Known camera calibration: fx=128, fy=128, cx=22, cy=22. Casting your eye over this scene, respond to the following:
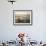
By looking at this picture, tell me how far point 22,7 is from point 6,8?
640 millimetres

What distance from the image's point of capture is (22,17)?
5.12m

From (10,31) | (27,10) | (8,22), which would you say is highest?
(27,10)

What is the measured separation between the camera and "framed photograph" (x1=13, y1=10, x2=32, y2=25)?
5094 millimetres

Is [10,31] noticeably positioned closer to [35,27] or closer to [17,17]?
[17,17]

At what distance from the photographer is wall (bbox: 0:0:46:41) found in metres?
5.08

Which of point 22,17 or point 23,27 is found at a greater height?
point 22,17

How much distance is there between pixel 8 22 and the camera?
510 centimetres

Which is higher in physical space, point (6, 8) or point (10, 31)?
point (6, 8)

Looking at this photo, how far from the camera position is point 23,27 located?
5.11 m

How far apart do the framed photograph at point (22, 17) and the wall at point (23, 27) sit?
4.7 inches

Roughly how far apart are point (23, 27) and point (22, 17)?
1.32 feet

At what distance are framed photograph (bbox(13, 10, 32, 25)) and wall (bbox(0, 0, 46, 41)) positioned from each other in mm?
120

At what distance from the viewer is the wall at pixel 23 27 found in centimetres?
508

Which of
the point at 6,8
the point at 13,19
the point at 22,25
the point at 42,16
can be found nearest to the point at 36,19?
the point at 42,16
